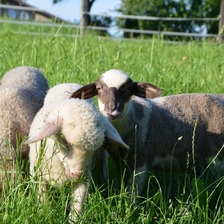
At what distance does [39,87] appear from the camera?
411 centimetres

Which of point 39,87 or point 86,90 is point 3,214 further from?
point 39,87

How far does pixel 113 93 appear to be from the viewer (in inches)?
142

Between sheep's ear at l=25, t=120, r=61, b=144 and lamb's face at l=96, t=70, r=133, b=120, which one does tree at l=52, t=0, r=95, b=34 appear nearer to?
lamb's face at l=96, t=70, r=133, b=120

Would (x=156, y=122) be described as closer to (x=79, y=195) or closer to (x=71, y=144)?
(x=79, y=195)

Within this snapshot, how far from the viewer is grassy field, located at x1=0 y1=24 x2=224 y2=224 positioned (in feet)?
9.21

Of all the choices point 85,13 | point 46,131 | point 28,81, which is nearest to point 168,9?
point 85,13

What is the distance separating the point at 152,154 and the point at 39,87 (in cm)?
88

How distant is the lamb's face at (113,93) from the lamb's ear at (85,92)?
3cm

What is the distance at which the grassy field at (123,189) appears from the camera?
110 inches

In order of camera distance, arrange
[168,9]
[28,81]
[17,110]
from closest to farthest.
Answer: [17,110]
[28,81]
[168,9]

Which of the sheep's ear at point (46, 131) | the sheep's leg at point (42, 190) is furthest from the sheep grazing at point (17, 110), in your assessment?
the sheep's ear at point (46, 131)

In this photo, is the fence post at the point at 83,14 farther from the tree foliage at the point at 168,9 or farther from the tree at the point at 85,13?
the tree foliage at the point at 168,9

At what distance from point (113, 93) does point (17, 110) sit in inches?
22.6

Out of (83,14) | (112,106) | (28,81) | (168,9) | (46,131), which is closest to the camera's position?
(46,131)
